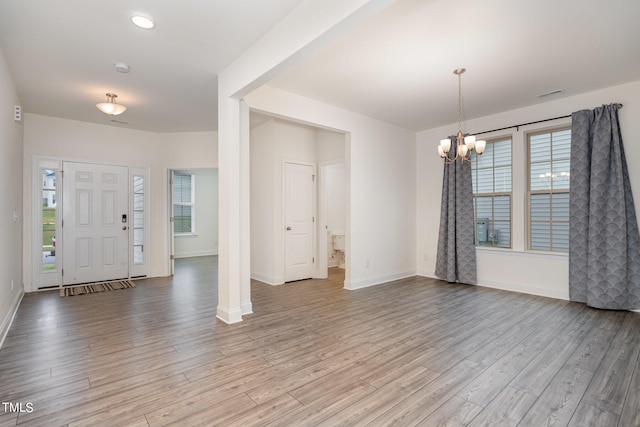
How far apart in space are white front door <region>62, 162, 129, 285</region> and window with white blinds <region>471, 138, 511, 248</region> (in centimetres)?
629

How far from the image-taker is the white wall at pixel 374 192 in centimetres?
498

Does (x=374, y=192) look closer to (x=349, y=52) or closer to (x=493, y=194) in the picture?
(x=493, y=194)

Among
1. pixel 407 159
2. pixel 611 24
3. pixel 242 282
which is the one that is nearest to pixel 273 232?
pixel 242 282

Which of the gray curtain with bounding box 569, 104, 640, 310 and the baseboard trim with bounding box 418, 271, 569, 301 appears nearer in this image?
the gray curtain with bounding box 569, 104, 640, 310

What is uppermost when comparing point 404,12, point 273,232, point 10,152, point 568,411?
point 404,12

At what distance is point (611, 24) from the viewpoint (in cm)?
273

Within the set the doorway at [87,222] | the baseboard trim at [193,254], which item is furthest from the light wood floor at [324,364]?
the baseboard trim at [193,254]

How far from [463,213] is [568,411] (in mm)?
3813

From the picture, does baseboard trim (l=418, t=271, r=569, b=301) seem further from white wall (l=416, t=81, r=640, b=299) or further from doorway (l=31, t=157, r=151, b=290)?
doorway (l=31, t=157, r=151, b=290)

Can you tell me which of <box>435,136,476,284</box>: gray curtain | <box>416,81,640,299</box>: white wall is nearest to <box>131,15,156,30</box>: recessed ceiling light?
<box>435,136,476,284</box>: gray curtain

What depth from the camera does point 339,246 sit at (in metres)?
7.02

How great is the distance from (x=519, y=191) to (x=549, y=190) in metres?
0.38

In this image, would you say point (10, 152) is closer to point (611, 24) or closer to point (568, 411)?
point (568, 411)

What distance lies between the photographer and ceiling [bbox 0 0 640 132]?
2527mm
